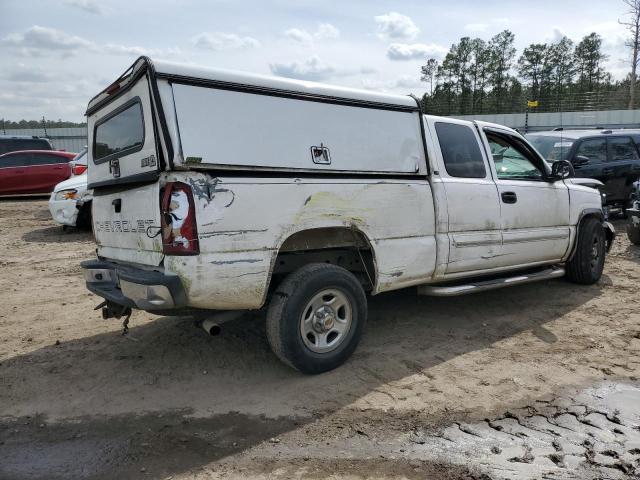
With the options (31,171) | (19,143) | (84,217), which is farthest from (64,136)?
(84,217)

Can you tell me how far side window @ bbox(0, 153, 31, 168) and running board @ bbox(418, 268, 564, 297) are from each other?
13.9 metres

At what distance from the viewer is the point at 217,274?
3.38 metres

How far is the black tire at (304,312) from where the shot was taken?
367cm

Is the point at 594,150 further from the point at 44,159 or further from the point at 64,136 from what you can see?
the point at 64,136

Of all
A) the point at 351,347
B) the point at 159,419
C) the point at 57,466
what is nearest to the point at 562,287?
the point at 351,347

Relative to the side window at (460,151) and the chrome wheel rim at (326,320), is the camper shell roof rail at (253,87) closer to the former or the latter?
the side window at (460,151)

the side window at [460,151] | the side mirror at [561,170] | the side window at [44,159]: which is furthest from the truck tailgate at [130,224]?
the side window at [44,159]

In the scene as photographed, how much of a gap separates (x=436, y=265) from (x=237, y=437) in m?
2.30

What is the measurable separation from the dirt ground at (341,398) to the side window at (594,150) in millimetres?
5565

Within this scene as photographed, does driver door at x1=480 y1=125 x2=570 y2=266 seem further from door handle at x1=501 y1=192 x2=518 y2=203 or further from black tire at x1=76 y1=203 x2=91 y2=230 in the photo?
black tire at x1=76 y1=203 x2=91 y2=230

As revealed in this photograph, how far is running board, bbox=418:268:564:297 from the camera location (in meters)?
4.70

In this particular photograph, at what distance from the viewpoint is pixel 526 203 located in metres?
5.41

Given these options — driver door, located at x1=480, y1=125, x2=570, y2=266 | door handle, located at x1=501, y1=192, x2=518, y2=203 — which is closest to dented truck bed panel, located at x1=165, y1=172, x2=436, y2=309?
door handle, located at x1=501, y1=192, x2=518, y2=203

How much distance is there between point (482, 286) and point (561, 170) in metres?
1.88
